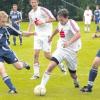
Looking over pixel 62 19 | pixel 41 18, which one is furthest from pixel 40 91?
pixel 41 18

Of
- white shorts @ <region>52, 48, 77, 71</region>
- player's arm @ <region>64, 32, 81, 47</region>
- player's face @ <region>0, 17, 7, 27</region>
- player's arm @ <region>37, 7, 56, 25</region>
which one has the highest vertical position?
player's face @ <region>0, 17, 7, 27</region>

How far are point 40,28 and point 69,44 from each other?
2903 millimetres

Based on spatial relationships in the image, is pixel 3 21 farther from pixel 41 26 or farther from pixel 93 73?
pixel 41 26

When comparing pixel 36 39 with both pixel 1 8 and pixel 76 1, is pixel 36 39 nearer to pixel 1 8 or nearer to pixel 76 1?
pixel 1 8

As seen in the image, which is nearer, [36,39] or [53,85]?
[53,85]

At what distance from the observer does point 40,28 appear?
14.8 metres

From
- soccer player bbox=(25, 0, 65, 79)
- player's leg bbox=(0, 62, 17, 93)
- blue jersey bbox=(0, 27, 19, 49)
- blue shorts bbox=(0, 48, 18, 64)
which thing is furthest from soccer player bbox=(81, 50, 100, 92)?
soccer player bbox=(25, 0, 65, 79)

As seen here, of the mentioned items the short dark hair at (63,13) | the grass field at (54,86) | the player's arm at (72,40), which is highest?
the short dark hair at (63,13)

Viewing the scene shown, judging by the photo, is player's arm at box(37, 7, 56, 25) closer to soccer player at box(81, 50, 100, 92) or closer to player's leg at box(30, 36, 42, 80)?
player's leg at box(30, 36, 42, 80)

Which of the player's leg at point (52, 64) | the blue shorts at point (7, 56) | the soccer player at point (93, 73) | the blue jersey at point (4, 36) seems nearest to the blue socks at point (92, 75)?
the soccer player at point (93, 73)

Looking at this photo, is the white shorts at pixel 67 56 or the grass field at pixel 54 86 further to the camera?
the white shorts at pixel 67 56

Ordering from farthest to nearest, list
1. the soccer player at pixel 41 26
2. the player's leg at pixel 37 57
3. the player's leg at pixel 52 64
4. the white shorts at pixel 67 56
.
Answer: the soccer player at pixel 41 26 → the player's leg at pixel 37 57 → the white shorts at pixel 67 56 → the player's leg at pixel 52 64

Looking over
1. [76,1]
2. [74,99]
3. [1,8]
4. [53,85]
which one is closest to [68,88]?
[53,85]

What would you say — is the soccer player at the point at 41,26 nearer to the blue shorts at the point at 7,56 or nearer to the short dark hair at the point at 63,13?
the blue shorts at the point at 7,56
